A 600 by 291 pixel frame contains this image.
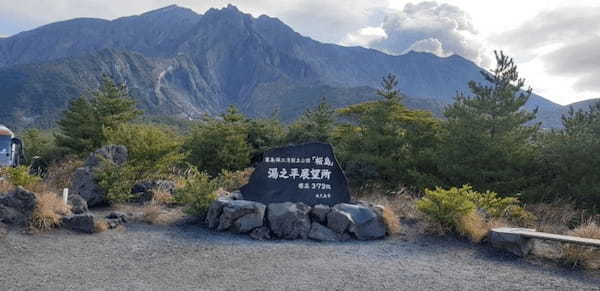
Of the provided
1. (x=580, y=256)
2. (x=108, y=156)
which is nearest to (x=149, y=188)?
(x=108, y=156)

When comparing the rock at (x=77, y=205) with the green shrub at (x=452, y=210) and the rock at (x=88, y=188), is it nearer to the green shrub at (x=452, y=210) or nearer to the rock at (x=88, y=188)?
the rock at (x=88, y=188)

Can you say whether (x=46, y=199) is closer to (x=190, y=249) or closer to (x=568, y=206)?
(x=190, y=249)

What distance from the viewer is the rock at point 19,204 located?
6.03 metres

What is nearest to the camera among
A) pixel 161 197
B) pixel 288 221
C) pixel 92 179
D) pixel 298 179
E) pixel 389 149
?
pixel 288 221

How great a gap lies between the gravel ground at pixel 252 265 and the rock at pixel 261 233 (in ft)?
0.58

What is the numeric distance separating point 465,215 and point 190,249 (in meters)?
4.17

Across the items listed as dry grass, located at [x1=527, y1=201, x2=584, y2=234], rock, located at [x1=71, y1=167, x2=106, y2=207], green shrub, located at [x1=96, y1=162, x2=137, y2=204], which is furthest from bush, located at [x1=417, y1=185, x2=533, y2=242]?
rock, located at [x1=71, y1=167, x2=106, y2=207]

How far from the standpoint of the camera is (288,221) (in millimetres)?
6586

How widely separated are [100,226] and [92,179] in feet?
6.79

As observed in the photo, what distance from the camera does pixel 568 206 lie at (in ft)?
30.3

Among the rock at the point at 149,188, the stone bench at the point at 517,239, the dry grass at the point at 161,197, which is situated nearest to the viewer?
the stone bench at the point at 517,239

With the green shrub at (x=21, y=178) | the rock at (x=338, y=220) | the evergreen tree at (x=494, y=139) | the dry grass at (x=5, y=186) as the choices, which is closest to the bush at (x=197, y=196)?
the rock at (x=338, y=220)

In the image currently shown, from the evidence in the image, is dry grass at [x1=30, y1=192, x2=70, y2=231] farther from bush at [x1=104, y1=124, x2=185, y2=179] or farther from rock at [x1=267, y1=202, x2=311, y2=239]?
rock at [x1=267, y1=202, x2=311, y2=239]

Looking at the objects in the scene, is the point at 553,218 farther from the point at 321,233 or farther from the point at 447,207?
the point at 321,233
